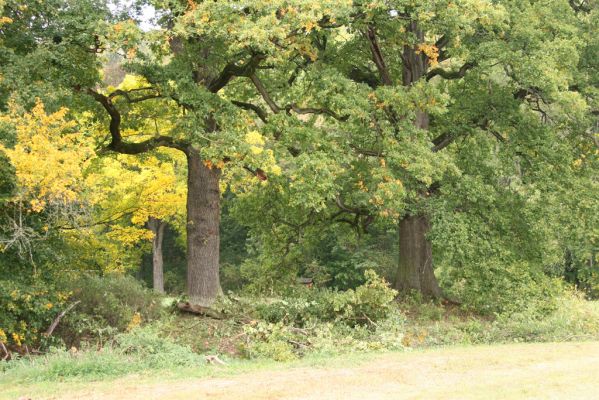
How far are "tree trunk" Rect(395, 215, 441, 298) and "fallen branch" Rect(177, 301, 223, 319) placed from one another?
7774 mm

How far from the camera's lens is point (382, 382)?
8906mm

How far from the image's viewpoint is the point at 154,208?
21.0 meters

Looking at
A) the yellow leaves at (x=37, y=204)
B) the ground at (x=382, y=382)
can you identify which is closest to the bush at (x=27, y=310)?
the yellow leaves at (x=37, y=204)

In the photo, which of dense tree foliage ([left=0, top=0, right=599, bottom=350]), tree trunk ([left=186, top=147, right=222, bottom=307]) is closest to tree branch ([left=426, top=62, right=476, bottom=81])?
dense tree foliage ([left=0, top=0, right=599, bottom=350])

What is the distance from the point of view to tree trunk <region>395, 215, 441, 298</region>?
69.7ft

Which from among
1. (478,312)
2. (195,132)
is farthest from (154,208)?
(478,312)

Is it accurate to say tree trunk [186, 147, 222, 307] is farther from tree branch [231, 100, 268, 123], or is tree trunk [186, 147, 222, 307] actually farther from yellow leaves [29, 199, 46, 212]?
yellow leaves [29, 199, 46, 212]

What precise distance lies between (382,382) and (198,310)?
7.58 m

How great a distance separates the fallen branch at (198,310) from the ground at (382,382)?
15.7 feet

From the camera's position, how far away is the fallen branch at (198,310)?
50.1 ft

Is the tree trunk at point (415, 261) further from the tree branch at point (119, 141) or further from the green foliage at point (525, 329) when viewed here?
the tree branch at point (119, 141)

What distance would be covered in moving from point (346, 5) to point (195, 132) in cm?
423

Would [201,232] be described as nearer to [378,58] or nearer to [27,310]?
[27,310]

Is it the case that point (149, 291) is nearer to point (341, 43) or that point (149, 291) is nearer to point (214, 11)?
point (214, 11)
